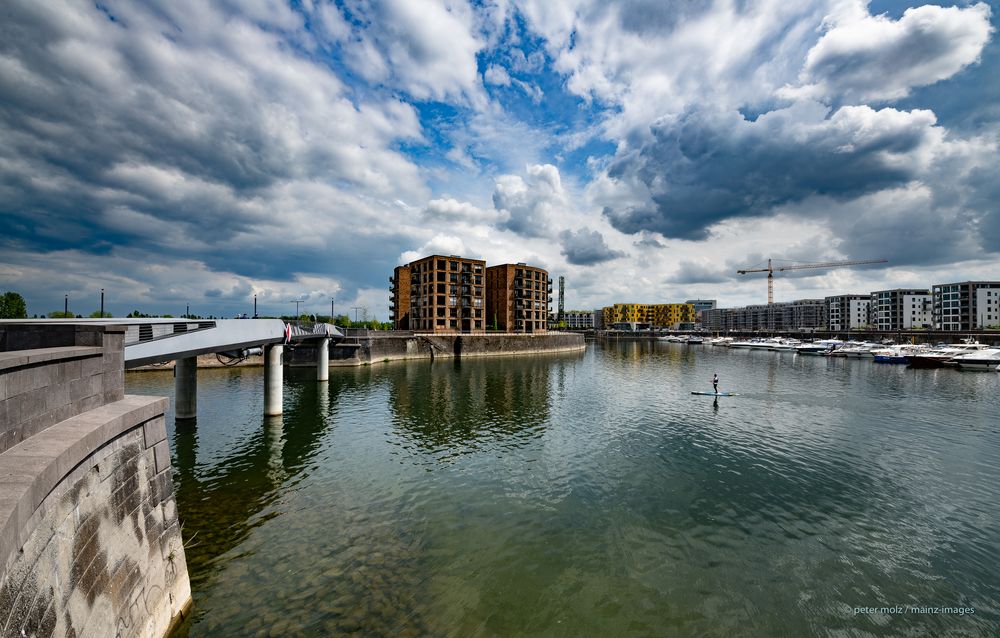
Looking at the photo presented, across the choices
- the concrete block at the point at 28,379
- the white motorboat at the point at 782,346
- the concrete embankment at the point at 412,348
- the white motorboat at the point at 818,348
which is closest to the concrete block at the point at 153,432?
the concrete block at the point at 28,379

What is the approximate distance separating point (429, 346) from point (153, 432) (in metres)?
75.0

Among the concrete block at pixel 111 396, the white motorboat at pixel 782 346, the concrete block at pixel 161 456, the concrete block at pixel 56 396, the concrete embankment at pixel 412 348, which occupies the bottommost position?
the white motorboat at pixel 782 346

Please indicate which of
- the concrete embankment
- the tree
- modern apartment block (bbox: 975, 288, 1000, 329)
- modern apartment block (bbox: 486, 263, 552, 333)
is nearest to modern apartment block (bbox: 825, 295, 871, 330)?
modern apartment block (bbox: 975, 288, 1000, 329)

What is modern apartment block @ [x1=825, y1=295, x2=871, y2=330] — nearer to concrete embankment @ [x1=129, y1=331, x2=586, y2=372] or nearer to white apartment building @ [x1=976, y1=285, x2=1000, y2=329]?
white apartment building @ [x1=976, y1=285, x2=1000, y2=329]

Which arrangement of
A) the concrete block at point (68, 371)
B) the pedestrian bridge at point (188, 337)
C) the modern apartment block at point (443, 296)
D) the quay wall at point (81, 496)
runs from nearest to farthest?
the quay wall at point (81, 496)
the concrete block at point (68, 371)
the pedestrian bridge at point (188, 337)
the modern apartment block at point (443, 296)

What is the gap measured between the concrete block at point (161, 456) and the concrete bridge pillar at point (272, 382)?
76.4ft

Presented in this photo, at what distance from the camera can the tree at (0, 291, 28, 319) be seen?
6806cm

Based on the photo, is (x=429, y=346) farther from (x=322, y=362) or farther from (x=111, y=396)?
(x=111, y=396)

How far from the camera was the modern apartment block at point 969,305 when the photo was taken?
133 metres

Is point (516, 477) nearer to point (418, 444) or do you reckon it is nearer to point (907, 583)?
point (418, 444)

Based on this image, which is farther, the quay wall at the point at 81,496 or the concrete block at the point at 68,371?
the concrete block at the point at 68,371

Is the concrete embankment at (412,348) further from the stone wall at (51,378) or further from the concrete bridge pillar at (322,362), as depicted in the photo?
the stone wall at (51,378)

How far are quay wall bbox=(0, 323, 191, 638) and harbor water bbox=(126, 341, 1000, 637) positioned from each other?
257 cm

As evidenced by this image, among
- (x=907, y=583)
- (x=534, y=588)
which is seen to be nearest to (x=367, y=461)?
(x=534, y=588)
